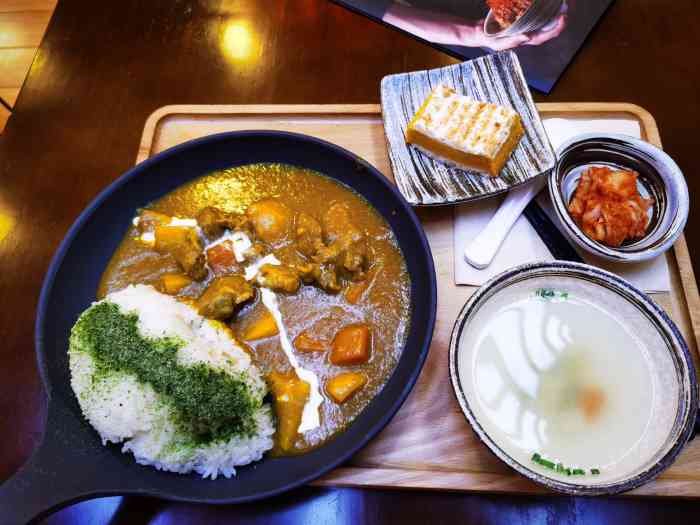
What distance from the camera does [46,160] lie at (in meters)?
2.52

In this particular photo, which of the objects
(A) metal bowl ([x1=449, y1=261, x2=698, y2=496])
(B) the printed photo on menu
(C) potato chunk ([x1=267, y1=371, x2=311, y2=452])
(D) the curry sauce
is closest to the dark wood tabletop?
(B) the printed photo on menu

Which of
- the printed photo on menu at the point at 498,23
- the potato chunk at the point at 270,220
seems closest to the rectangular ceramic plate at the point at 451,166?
the printed photo on menu at the point at 498,23

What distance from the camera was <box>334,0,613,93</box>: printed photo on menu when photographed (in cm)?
263

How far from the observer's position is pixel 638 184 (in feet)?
6.73

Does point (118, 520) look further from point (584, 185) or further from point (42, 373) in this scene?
point (584, 185)

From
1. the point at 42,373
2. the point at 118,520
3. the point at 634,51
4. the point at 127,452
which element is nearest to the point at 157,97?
the point at 42,373

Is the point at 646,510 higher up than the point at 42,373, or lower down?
lower down

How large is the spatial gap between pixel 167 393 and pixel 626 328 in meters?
1.55

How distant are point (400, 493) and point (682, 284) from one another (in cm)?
133

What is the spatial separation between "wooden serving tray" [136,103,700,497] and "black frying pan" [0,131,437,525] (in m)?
0.14

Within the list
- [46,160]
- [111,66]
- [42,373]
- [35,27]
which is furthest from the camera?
[35,27]

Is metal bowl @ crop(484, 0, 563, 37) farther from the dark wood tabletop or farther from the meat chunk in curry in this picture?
the meat chunk in curry

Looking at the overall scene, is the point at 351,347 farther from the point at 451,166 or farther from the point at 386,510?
the point at 451,166

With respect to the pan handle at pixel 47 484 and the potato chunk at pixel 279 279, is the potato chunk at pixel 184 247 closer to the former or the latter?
the potato chunk at pixel 279 279
